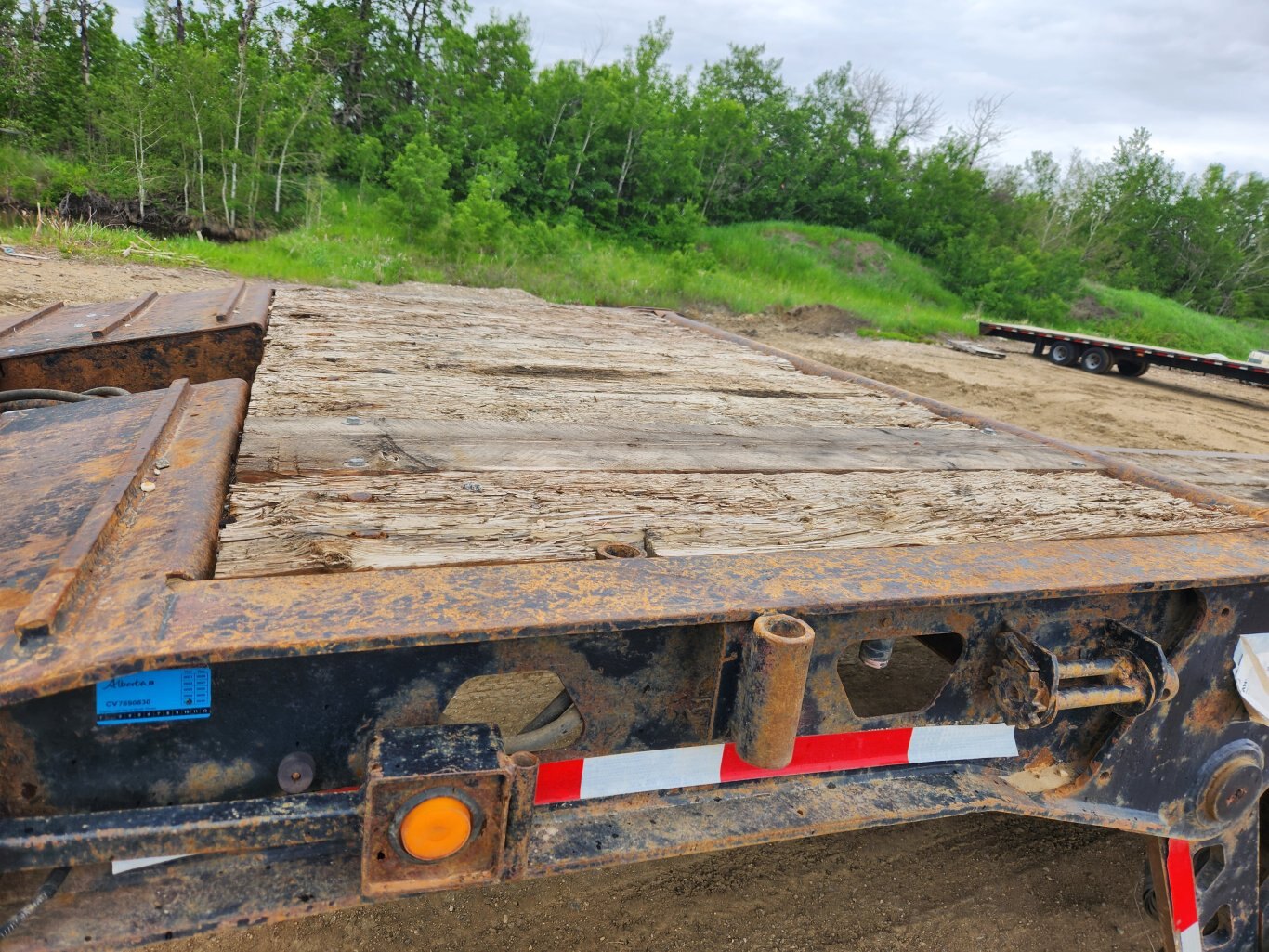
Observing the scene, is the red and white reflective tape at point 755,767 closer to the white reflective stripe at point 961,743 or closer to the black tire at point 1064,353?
the white reflective stripe at point 961,743

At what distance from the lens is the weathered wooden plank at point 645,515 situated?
1165 millimetres

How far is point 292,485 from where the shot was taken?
133 cm

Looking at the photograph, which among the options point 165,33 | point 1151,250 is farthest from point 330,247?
point 1151,250

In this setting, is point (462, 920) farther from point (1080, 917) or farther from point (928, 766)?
point (1080, 917)

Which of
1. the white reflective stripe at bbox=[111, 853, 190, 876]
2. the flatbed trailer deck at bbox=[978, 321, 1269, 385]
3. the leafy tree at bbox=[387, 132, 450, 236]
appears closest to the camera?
the white reflective stripe at bbox=[111, 853, 190, 876]

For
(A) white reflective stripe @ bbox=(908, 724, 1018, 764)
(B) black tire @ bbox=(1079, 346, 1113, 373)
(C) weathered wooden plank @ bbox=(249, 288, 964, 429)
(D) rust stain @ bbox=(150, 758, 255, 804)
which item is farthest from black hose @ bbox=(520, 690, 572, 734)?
(B) black tire @ bbox=(1079, 346, 1113, 373)

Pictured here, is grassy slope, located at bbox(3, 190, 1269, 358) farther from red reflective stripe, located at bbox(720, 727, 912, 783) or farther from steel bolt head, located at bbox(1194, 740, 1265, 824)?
steel bolt head, located at bbox(1194, 740, 1265, 824)

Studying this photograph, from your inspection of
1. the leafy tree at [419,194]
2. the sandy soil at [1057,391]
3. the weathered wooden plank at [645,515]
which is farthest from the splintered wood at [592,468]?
the leafy tree at [419,194]

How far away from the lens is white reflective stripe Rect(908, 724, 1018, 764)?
1389 mm

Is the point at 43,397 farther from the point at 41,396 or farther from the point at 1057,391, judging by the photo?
the point at 1057,391

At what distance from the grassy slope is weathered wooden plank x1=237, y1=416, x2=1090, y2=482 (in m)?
10.9

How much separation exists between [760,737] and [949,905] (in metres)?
1.64

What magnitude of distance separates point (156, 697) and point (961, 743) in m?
1.25

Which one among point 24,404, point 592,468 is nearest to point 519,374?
point 592,468
